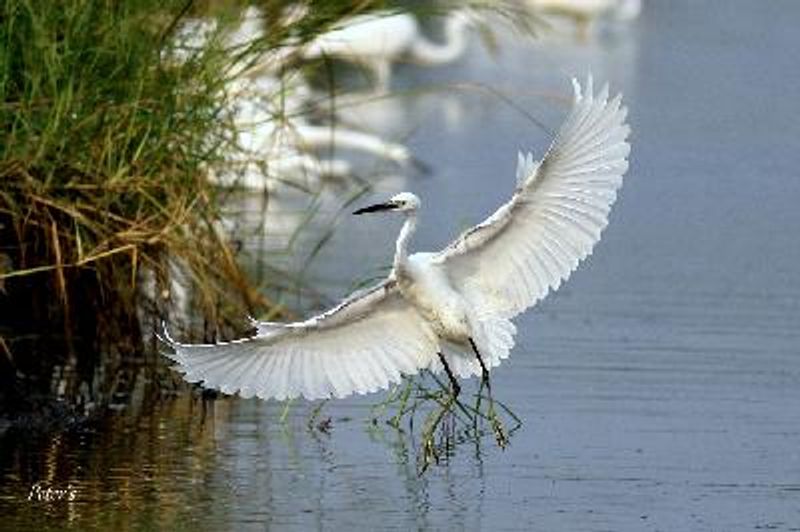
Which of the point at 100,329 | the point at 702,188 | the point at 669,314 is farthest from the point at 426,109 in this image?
the point at 100,329

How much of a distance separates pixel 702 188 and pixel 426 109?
738 cm

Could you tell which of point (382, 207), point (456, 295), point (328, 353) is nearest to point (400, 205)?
point (382, 207)

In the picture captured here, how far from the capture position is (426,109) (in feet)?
79.2

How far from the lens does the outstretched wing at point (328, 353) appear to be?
25.6ft

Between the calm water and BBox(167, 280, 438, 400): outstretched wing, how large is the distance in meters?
0.26

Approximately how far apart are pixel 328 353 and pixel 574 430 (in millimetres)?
978

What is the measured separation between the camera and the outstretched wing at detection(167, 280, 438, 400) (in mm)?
7801

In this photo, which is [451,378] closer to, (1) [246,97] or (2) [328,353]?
(2) [328,353]

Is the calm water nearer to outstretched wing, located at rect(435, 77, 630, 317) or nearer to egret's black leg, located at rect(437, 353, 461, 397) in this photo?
egret's black leg, located at rect(437, 353, 461, 397)

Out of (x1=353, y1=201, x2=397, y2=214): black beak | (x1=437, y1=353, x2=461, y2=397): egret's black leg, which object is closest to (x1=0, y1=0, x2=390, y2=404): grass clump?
(x1=437, y1=353, x2=461, y2=397): egret's black leg

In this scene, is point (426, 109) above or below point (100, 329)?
above

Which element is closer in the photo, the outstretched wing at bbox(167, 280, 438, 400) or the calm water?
the calm water

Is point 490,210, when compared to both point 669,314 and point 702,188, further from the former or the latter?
point 669,314

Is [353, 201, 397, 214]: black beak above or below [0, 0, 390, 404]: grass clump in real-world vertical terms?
below
